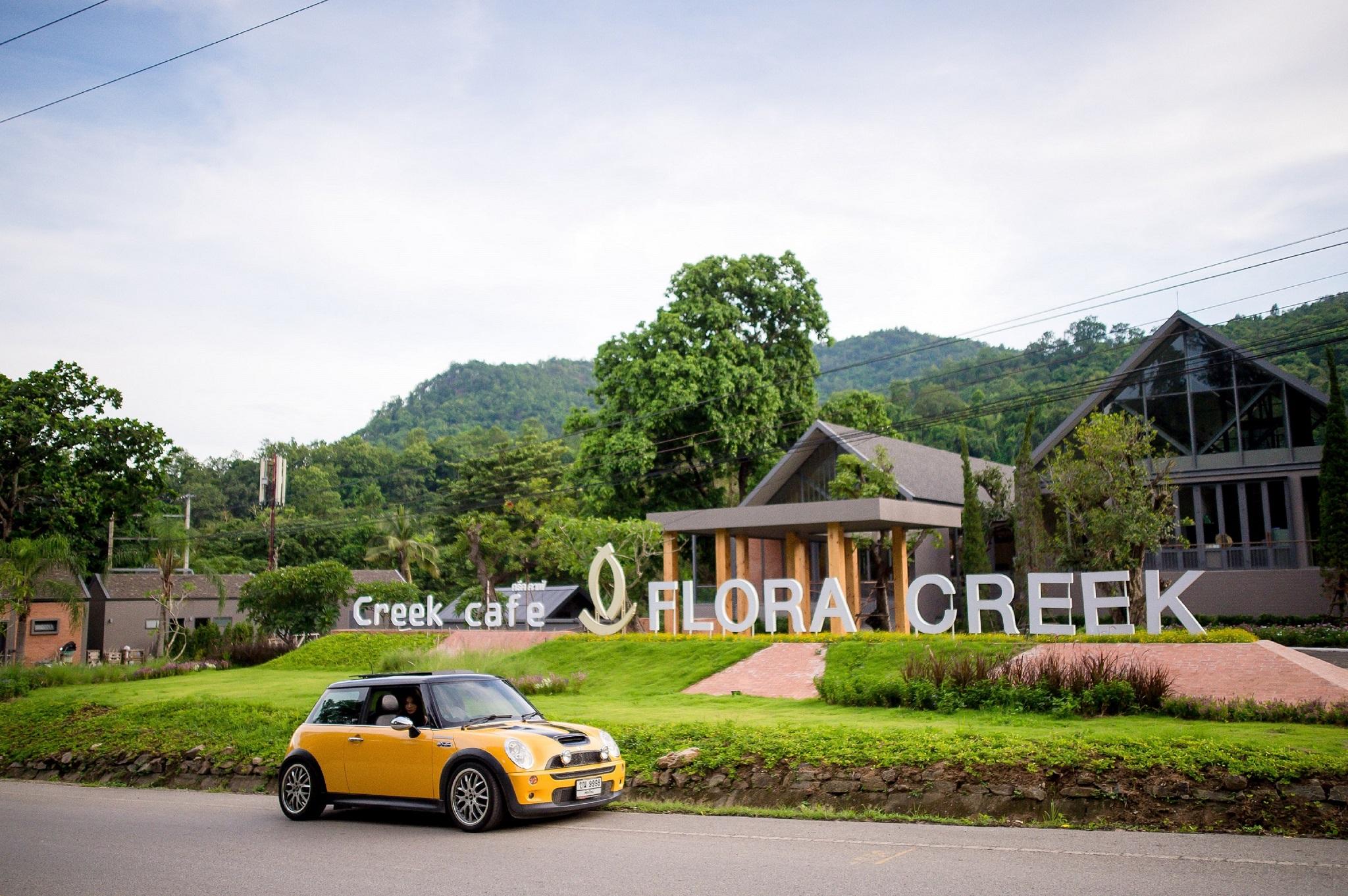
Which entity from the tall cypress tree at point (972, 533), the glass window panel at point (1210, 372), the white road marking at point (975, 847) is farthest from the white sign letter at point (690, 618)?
the white road marking at point (975, 847)

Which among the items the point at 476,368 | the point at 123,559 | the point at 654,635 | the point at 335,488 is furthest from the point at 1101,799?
the point at 476,368

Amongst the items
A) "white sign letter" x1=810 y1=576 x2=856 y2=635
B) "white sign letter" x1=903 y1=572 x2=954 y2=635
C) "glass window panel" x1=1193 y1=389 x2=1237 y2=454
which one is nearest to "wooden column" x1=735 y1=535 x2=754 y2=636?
"white sign letter" x1=810 y1=576 x2=856 y2=635

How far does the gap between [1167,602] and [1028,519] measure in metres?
10.2

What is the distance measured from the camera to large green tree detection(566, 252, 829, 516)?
47.1 meters

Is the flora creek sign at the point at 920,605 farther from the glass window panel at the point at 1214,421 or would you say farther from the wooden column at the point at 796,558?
the glass window panel at the point at 1214,421

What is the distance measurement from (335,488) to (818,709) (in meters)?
90.1

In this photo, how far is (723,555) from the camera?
3441 cm

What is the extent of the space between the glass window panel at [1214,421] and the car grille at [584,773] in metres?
29.1

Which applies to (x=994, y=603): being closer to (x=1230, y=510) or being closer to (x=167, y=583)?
(x=1230, y=510)

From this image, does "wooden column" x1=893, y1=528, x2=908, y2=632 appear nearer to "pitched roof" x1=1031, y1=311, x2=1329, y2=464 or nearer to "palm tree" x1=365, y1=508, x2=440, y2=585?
"pitched roof" x1=1031, y1=311, x2=1329, y2=464

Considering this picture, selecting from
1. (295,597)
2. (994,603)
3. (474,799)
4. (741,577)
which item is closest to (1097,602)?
(994,603)

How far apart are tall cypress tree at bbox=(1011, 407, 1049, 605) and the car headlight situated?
2528 centimetres

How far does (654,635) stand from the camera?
106 ft

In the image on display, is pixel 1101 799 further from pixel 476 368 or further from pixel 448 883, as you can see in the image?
pixel 476 368
